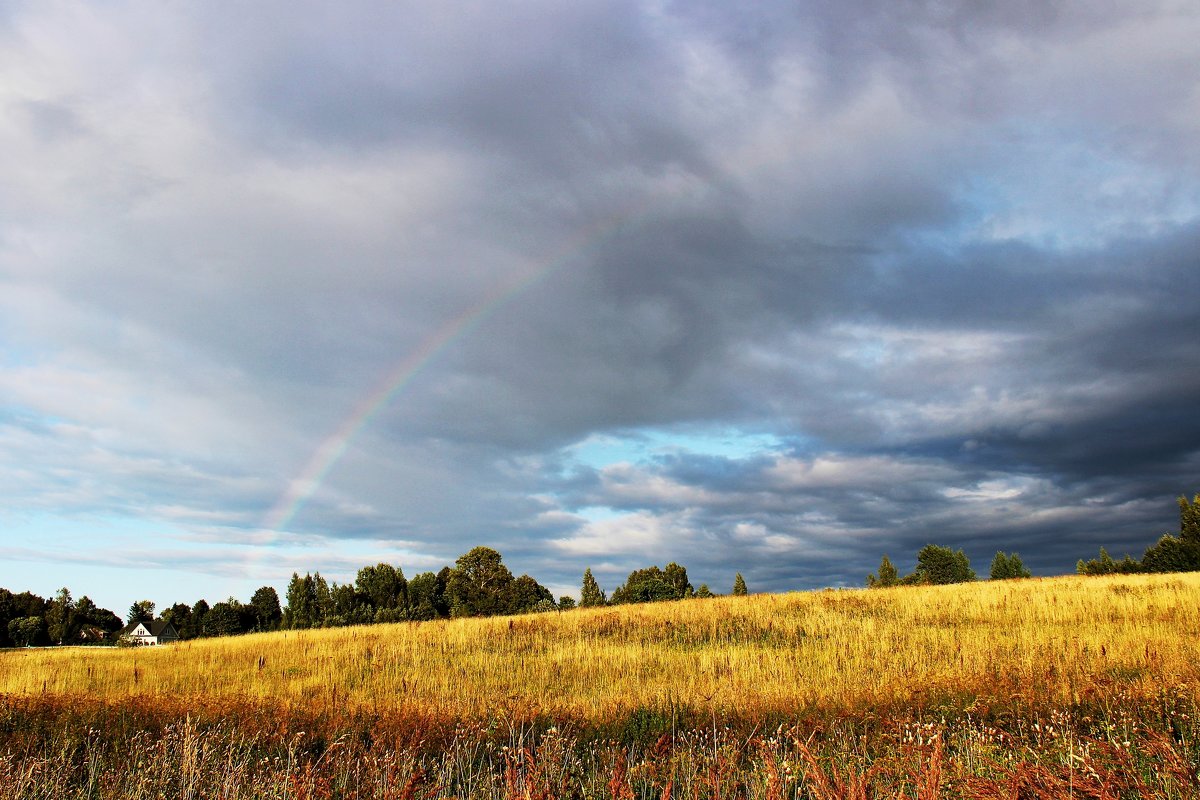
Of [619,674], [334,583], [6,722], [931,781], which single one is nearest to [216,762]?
[6,722]

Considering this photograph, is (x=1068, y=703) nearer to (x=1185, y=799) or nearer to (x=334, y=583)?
(x=1185, y=799)

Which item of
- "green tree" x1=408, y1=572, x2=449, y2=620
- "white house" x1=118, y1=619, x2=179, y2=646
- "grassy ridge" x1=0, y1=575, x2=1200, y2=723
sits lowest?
"white house" x1=118, y1=619, x2=179, y2=646

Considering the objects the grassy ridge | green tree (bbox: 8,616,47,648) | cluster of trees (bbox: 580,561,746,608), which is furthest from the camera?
green tree (bbox: 8,616,47,648)

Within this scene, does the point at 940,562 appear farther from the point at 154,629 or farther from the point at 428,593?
the point at 154,629

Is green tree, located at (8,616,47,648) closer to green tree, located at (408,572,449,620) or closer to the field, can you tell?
green tree, located at (408,572,449,620)

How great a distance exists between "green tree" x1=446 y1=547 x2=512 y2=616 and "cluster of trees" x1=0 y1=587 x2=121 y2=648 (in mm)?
71544

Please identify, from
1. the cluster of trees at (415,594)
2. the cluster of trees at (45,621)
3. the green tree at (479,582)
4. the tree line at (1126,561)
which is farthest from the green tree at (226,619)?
the tree line at (1126,561)

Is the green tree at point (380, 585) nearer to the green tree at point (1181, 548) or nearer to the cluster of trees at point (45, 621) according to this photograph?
the cluster of trees at point (45, 621)

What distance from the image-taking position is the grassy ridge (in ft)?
32.6

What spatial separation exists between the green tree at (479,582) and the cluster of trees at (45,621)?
7154 cm

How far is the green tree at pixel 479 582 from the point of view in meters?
61.5

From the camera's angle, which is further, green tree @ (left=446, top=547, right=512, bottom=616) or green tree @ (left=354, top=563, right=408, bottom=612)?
green tree @ (left=354, top=563, right=408, bottom=612)

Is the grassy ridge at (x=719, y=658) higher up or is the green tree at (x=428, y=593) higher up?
the grassy ridge at (x=719, y=658)

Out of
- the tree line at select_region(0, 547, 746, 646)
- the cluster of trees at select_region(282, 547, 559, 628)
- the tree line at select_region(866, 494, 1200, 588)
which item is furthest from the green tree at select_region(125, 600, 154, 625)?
the tree line at select_region(866, 494, 1200, 588)
